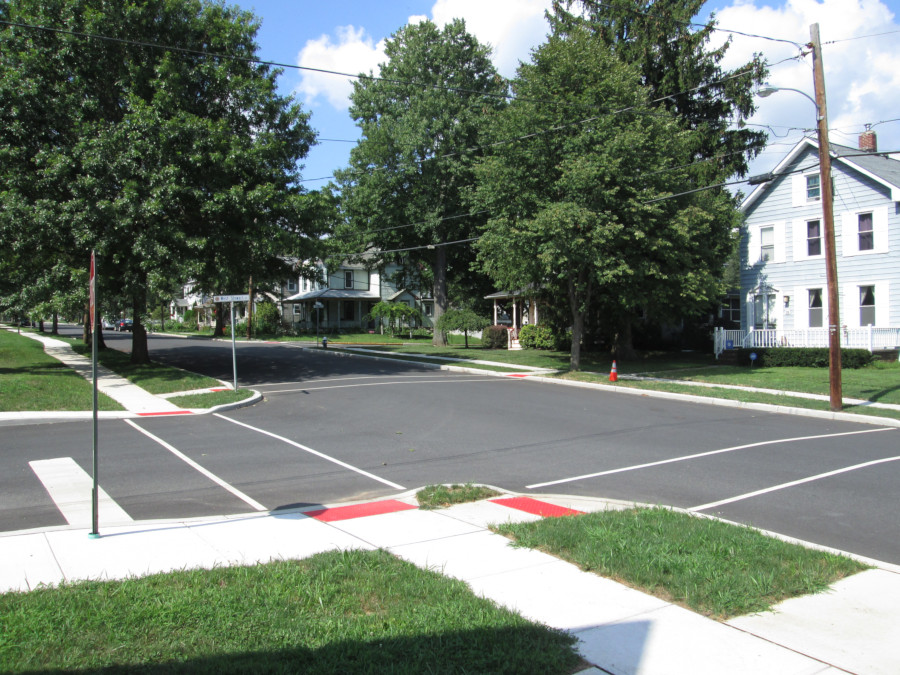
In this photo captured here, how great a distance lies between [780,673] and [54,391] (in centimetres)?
1787

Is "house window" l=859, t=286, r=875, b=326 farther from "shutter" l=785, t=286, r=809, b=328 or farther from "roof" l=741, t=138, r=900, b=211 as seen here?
"roof" l=741, t=138, r=900, b=211

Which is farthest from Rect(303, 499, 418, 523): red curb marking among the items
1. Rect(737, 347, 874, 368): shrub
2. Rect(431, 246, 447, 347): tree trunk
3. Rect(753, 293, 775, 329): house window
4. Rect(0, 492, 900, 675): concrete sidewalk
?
Rect(431, 246, 447, 347): tree trunk

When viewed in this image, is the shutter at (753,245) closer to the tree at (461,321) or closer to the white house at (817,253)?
the white house at (817,253)

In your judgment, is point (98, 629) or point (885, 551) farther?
point (885, 551)

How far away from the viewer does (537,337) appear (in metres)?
37.0

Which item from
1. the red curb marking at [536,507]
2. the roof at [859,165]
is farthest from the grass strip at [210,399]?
the roof at [859,165]

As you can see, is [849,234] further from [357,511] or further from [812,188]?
[357,511]

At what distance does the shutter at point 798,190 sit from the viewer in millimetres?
27547

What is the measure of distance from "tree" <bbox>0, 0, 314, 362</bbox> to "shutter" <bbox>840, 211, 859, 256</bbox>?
21734 mm

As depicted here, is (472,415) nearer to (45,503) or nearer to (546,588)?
(45,503)

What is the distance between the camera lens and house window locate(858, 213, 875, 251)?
25.6m

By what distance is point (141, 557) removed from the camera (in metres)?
5.44

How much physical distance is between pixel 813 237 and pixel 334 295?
3949cm

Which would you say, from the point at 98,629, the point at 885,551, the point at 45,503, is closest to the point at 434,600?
the point at 98,629
